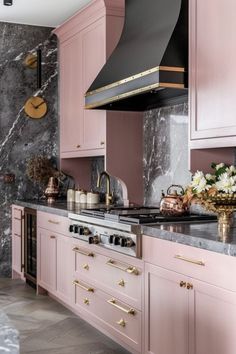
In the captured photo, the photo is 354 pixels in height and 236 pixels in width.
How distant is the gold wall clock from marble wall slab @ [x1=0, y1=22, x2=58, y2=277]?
5cm

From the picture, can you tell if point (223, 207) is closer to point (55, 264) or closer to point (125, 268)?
point (125, 268)

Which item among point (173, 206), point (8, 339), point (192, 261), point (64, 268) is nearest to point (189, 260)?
point (192, 261)

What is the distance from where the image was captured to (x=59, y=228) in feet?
14.8

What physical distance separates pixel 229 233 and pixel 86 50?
2722mm

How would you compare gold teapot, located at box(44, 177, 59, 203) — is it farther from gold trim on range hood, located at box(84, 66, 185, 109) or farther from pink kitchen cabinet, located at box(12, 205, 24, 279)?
gold trim on range hood, located at box(84, 66, 185, 109)

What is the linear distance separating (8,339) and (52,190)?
4.32m

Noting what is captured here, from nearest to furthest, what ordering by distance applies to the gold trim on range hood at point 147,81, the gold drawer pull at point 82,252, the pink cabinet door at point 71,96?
1. the gold trim on range hood at point 147,81
2. the gold drawer pull at point 82,252
3. the pink cabinet door at point 71,96

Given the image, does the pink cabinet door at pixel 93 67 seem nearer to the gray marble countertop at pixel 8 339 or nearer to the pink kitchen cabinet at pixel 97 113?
the pink kitchen cabinet at pixel 97 113

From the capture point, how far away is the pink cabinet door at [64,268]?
4.31 m

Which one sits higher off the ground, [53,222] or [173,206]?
[173,206]

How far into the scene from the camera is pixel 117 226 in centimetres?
336

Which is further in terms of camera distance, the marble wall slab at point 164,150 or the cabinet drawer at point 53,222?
→ the cabinet drawer at point 53,222

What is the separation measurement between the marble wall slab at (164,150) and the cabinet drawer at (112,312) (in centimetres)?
97

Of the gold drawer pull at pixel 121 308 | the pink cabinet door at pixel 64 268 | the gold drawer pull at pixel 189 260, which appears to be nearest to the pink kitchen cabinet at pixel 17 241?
the pink cabinet door at pixel 64 268
